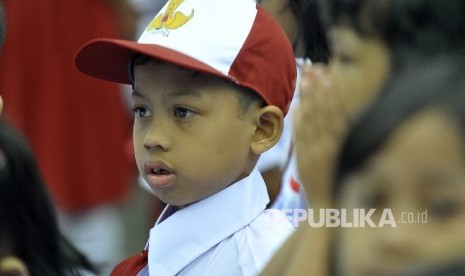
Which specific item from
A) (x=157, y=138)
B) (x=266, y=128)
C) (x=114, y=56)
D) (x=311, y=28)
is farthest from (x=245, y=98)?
(x=311, y=28)

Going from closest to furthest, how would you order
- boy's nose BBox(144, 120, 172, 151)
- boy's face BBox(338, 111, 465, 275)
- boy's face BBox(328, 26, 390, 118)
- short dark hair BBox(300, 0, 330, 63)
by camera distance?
1. boy's face BBox(338, 111, 465, 275)
2. boy's face BBox(328, 26, 390, 118)
3. boy's nose BBox(144, 120, 172, 151)
4. short dark hair BBox(300, 0, 330, 63)

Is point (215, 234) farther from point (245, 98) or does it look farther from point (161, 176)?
point (245, 98)

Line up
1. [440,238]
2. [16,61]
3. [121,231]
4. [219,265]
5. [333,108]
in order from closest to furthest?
[440,238]
[333,108]
[219,265]
[16,61]
[121,231]

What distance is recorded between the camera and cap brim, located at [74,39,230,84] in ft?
6.97

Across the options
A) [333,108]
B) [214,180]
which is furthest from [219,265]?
[333,108]

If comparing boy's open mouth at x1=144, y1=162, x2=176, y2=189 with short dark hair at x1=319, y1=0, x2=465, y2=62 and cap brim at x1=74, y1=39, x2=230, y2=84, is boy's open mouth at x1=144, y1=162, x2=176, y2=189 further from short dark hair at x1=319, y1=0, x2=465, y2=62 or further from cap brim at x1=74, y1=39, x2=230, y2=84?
short dark hair at x1=319, y1=0, x2=465, y2=62

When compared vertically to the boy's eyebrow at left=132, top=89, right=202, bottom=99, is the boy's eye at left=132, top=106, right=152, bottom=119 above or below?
below

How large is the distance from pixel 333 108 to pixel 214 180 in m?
0.83

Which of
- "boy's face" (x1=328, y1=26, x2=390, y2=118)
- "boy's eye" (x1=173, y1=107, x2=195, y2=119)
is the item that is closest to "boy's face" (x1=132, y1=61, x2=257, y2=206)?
"boy's eye" (x1=173, y1=107, x2=195, y2=119)

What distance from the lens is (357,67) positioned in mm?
1312

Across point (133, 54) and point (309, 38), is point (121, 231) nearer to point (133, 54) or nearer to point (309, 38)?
point (309, 38)

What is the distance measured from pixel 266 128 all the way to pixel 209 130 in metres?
0.14

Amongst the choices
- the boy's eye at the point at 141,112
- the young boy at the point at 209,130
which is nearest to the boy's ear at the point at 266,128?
the young boy at the point at 209,130

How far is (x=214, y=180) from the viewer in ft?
7.05
